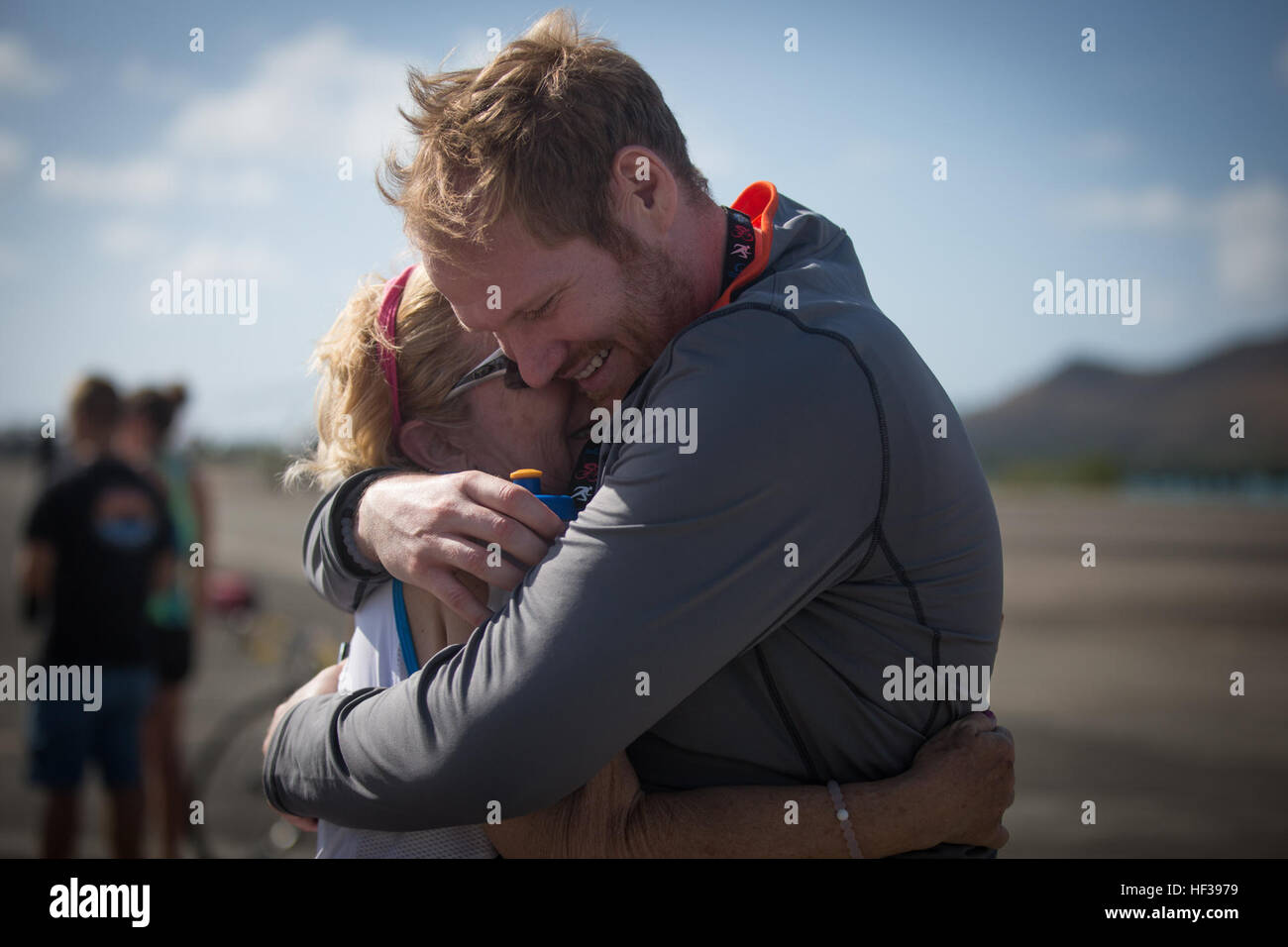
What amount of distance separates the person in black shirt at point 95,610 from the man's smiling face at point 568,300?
17.9 ft

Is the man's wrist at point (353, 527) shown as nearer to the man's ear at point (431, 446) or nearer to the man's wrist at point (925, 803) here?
the man's ear at point (431, 446)

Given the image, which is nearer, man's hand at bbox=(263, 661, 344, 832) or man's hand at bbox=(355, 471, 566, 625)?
man's hand at bbox=(355, 471, 566, 625)

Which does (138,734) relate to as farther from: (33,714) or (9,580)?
(9,580)

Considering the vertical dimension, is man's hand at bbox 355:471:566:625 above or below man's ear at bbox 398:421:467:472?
below

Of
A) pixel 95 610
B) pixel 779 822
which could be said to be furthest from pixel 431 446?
pixel 95 610

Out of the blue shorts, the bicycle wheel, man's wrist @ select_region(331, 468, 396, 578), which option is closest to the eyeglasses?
man's wrist @ select_region(331, 468, 396, 578)

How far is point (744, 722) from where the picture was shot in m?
1.98

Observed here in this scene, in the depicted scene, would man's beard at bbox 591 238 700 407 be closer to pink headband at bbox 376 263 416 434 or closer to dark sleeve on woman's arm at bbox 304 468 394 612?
pink headband at bbox 376 263 416 434

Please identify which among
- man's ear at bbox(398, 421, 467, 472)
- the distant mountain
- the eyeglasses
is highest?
the distant mountain

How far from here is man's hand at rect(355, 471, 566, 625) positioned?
191 centimetres

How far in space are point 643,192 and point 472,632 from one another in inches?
36.7

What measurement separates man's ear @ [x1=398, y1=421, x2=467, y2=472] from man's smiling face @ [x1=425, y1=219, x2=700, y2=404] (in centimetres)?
37

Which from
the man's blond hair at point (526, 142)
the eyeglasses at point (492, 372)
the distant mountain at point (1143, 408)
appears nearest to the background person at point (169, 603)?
the eyeglasses at point (492, 372)
